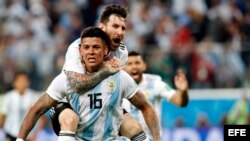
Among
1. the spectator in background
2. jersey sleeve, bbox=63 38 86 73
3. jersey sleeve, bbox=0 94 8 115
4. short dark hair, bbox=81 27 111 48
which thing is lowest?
the spectator in background

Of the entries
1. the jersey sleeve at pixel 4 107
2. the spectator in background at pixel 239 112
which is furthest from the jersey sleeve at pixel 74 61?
the spectator in background at pixel 239 112

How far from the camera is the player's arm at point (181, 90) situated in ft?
42.9

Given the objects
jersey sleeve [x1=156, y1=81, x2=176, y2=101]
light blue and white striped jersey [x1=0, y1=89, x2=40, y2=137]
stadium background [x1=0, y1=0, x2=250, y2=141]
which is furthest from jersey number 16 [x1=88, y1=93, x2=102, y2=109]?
stadium background [x1=0, y1=0, x2=250, y2=141]

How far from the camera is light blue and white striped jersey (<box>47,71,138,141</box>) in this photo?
10.9 metres

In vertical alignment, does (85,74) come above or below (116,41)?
below

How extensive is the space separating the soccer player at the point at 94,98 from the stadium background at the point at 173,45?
8.62m

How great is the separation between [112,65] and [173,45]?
1071cm

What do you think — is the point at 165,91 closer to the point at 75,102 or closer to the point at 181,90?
the point at 181,90

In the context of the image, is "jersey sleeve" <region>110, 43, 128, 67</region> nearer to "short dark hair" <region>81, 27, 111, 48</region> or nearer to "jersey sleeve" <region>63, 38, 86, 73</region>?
"jersey sleeve" <region>63, 38, 86, 73</region>

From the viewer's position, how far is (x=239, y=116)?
66.5ft

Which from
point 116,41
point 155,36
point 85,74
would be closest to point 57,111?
point 85,74

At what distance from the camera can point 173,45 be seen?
71.1 feet

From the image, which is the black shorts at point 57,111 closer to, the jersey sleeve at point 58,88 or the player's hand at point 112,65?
the jersey sleeve at point 58,88

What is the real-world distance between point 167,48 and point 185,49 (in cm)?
68
